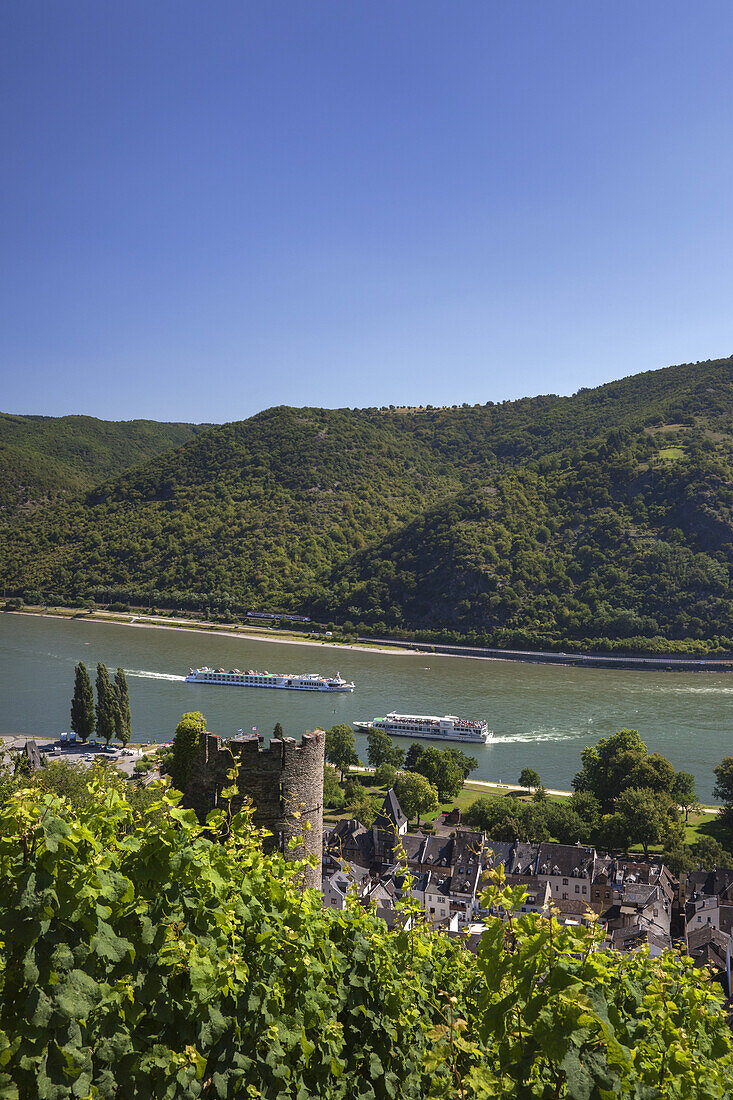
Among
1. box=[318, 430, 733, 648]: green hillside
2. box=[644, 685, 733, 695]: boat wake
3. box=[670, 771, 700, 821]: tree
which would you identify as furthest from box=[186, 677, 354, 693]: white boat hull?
box=[670, 771, 700, 821]: tree

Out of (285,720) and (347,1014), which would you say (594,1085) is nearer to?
(347,1014)

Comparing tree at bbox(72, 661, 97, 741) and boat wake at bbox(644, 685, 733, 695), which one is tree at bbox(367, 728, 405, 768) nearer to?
tree at bbox(72, 661, 97, 741)

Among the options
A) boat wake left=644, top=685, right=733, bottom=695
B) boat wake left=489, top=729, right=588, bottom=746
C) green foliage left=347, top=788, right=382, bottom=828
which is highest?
boat wake left=644, top=685, right=733, bottom=695

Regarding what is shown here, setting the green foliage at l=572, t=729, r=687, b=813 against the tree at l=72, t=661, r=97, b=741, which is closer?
the green foliage at l=572, t=729, r=687, b=813

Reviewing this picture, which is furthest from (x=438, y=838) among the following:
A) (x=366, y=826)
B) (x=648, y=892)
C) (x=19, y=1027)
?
(x=19, y=1027)

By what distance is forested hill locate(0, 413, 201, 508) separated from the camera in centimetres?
12250

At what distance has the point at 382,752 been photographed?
3559 cm

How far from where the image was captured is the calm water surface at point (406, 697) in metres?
37.1

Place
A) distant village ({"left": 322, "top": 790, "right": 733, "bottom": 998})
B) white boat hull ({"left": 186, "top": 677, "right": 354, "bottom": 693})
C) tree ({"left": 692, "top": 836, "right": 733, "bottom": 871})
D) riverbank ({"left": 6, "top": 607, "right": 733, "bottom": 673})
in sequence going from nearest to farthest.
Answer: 1. distant village ({"left": 322, "top": 790, "right": 733, "bottom": 998})
2. tree ({"left": 692, "top": 836, "right": 733, "bottom": 871})
3. white boat hull ({"left": 186, "top": 677, "right": 354, "bottom": 693})
4. riverbank ({"left": 6, "top": 607, "right": 733, "bottom": 673})

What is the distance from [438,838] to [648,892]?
23.5ft

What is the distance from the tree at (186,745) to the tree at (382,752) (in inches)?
1155

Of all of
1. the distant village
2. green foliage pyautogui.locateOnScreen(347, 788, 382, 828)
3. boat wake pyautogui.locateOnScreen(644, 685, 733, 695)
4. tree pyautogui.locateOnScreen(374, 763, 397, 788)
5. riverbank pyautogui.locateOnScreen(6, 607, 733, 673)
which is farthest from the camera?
riverbank pyautogui.locateOnScreen(6, 607, 733, 673)

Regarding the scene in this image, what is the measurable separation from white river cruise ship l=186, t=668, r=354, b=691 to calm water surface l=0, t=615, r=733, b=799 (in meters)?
0.88

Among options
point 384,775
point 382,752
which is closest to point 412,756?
point 382,752
